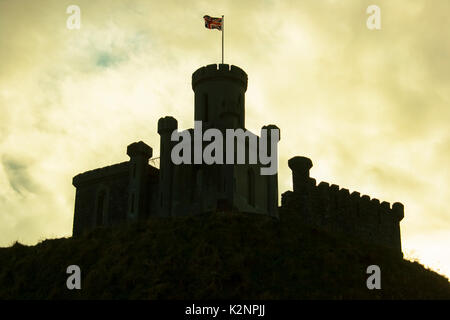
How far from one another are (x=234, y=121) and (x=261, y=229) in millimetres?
8293

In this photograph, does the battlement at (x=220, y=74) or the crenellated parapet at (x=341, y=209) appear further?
the crenellated parapet at (x=341, y=209)

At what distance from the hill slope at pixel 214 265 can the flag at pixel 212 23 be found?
523 inches

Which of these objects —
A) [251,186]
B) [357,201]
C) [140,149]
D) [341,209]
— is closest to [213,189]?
[251,186]

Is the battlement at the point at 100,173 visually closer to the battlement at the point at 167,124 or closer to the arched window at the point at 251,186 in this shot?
the battlement at the point at 167,124

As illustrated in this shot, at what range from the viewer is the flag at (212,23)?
41.4m

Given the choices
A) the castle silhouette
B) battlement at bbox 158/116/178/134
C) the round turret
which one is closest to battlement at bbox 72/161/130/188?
the castle silhouette

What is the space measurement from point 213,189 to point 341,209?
39.0 ft

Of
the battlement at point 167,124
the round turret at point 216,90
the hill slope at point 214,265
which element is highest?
the round turret at point 216,90

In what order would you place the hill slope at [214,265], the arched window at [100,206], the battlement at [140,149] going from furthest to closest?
the arched window at [100,206]
the battlement at [140,149]
the hill slope at [214,265]

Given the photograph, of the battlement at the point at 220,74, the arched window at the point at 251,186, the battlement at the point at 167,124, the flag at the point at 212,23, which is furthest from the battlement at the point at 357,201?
the flag at the point at 212,23

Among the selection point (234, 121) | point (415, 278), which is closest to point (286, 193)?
point (234, 121)

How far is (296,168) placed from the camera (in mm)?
43469

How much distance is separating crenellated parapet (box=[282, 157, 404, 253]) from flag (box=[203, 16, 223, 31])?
9968mm
